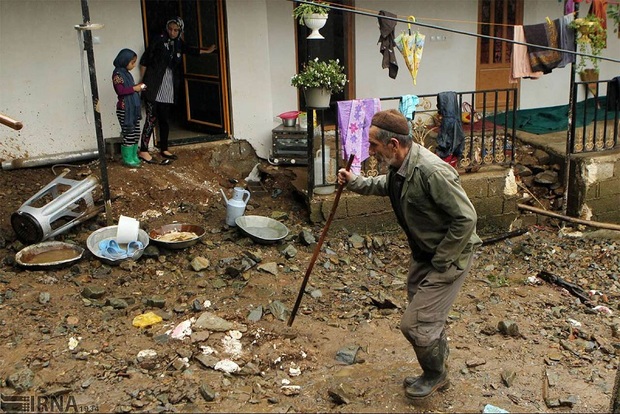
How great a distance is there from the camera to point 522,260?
800 cm

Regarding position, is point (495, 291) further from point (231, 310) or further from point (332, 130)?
point (332, 130)

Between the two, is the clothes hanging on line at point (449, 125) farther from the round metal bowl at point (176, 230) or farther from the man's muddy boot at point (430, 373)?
the man's muddy boot at point (430, 373)

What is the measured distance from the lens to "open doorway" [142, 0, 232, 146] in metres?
9.59

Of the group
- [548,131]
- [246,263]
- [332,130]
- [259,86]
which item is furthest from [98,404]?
[548,131]

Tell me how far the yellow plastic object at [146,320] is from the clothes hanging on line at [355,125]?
3058 millimetres

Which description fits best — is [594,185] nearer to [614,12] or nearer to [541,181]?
[541,181]

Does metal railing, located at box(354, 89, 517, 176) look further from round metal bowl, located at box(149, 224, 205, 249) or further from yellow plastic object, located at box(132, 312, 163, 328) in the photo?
yellow plastic object, located at box(132, 312, 163, 328)

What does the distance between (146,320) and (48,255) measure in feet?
5.73

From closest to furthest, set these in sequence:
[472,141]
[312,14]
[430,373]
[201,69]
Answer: [430,373], [312,14], [472,141], [201,69]

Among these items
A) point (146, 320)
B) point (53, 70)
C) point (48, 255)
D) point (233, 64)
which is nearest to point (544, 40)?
point (233, 64)

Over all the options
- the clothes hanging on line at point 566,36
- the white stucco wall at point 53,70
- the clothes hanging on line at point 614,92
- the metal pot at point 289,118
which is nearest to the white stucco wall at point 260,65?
the metal pot at point 289,118

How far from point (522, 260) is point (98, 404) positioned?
17.4 feet

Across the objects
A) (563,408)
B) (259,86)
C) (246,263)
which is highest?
(259,86)

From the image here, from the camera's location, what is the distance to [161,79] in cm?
892
